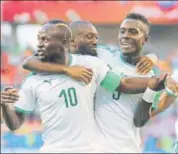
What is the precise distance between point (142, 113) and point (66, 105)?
Result: 0.88 ft

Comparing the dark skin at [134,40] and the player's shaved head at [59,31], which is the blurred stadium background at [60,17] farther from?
the player's shaved head at [59,31]

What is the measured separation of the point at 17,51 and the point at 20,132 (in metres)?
0.62

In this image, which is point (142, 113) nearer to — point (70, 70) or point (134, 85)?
point (134, 85)

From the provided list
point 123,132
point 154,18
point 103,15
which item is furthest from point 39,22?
point 123,132

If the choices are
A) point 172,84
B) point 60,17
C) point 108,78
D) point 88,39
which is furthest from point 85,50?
point 60,17

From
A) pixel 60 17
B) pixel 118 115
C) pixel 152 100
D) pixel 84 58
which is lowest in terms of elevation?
pixel 60 17

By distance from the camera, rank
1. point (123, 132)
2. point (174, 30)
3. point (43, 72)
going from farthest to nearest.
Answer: point (174, 30)
point (123, 132)
point (43, 72)

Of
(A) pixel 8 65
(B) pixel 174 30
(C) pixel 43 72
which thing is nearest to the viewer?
(C) pixel 43 72

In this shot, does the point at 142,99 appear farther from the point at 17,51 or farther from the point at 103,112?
the point at 17,51

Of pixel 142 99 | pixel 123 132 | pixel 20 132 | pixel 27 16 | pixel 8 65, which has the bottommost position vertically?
pixel 20 132

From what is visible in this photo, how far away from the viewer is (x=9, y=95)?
205cm

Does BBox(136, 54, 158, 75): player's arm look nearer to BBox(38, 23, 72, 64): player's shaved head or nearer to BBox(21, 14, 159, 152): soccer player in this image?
BBox(21, 14, 159, 152): soccer player

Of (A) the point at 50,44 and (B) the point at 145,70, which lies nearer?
(A) the point at 50,44

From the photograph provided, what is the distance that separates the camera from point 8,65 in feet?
17.2
